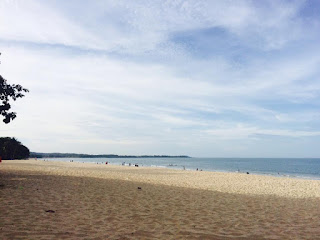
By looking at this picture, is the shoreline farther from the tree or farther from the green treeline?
the green treeline

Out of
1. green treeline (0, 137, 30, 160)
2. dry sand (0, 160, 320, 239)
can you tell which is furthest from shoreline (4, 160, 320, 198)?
green treeline (0, 137, 30, 160)

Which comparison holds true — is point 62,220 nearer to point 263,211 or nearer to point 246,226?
point 246,226

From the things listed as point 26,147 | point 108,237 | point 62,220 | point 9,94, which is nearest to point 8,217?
point 62,220

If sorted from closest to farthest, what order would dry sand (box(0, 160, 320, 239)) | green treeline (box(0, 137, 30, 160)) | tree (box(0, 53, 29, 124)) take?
dry sand (box(0, 160, 320, 239))
tree (box(0, 53, 29, 124))
green treeline (box(0, 137, 30, 160))

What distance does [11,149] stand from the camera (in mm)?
93062

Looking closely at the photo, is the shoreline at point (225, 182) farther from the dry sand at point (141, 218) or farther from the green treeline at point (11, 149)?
the green treeline at point (11, 149)

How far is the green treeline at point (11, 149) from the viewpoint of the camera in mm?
88825

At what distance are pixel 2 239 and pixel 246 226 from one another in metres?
6.47

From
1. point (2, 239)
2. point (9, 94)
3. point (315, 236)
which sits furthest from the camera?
point (9, 94)

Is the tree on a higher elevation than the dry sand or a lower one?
higher

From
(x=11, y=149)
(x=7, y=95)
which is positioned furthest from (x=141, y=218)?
(x=11, y=149)

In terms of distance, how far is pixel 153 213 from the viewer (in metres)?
9.16

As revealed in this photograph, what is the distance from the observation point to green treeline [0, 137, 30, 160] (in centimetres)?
8882

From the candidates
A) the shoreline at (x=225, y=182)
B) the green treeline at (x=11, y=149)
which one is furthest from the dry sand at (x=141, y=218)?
the green treeline at (x=11, y=149)
